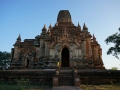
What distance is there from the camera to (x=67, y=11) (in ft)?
97.3

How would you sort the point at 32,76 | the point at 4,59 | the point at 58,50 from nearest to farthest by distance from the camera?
the point at 32,76 < the point at 58,50 < the point at 4,59

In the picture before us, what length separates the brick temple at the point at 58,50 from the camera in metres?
21.0

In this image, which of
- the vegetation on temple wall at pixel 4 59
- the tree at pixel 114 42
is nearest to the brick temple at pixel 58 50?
the tree at pixel 114 42

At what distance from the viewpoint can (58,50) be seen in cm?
2148

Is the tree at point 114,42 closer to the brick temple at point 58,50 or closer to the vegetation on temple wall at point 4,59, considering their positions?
the brick temple at point 58,50

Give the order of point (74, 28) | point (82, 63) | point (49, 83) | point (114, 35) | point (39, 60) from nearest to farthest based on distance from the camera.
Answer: point (49, 83) → point (114, 35) → point (82, 63) → point (39, 60) → point (74, 28)

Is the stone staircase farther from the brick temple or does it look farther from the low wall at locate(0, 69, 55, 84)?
the brick temple

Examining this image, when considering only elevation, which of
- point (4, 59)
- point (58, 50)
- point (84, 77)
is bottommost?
point (84, 77)

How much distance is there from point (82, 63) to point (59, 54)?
3.64 meters

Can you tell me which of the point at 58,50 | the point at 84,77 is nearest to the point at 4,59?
the point at 58,50

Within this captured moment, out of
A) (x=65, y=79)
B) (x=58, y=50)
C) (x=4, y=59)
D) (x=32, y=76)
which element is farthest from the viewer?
(x=4, y=59)

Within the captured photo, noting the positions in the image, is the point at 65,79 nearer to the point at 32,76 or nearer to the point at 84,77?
the point at 84,77

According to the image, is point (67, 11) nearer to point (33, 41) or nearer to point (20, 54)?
point (33, 41)

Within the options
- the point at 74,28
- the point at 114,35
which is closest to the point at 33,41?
the point at 74,28
